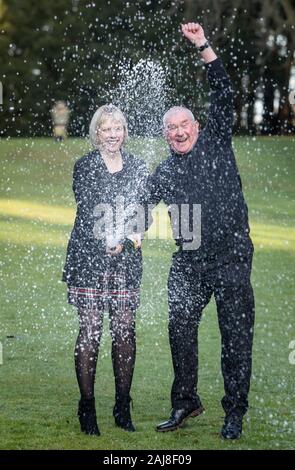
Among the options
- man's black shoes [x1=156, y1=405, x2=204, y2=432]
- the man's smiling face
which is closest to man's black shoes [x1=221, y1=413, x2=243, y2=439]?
man's black shoes [x1=156, y1=405, x2=204, y2=432]

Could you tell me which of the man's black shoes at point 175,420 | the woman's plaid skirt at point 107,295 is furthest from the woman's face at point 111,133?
the man's black shoes at point 175,420

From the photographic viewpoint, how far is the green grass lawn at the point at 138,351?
235 inches

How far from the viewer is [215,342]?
8688 mm

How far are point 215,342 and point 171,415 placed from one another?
2.61 m

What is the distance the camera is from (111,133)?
590 cm

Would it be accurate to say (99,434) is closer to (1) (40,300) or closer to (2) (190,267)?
(2) (190,267)

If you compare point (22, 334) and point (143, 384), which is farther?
point (22, 334)

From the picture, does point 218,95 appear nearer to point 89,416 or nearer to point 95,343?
point 95,343

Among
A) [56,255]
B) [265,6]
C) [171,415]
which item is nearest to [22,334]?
[171,415]

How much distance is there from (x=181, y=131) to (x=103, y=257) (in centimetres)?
69

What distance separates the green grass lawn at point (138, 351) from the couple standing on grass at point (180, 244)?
0.81ft

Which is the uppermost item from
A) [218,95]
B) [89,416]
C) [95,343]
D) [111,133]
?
[218,95]

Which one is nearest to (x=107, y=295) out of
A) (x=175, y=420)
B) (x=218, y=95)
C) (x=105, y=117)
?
(x=175, y=420)

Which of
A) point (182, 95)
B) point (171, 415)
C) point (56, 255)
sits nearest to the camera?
point (171, 415)
